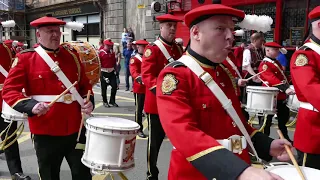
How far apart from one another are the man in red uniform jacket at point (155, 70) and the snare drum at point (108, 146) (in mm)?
1252

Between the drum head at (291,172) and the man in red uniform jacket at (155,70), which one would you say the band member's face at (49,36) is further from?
the drum head at (291,172)

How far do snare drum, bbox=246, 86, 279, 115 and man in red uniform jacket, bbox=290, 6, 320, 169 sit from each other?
2441mm

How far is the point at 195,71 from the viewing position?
78.6 inches

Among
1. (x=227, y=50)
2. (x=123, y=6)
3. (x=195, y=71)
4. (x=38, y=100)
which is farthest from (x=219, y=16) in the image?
(x=123, y=6)

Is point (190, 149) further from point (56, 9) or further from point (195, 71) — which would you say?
point (56, 9)

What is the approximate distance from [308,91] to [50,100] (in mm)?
2284

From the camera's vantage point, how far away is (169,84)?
1.91 meters

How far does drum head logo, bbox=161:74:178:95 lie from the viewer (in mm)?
1886

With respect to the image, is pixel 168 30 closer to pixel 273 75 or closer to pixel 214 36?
pixel 273 75

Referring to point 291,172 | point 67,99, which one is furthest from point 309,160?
point 67,99

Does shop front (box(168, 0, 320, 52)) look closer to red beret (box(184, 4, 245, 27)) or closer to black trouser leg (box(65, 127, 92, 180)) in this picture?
black trouser leg (box(65, 127, 92, 180))

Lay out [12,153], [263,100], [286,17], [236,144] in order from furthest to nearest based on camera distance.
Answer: [286,17] < [263,100] < [12,153] < [236,144]

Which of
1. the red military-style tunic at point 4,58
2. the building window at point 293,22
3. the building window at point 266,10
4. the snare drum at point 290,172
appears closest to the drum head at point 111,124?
the snare drum at point 290,172

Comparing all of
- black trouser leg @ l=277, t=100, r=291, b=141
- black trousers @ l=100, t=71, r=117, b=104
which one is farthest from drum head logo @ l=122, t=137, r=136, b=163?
black trousers @ l=100, t=71, r=117, b=104
